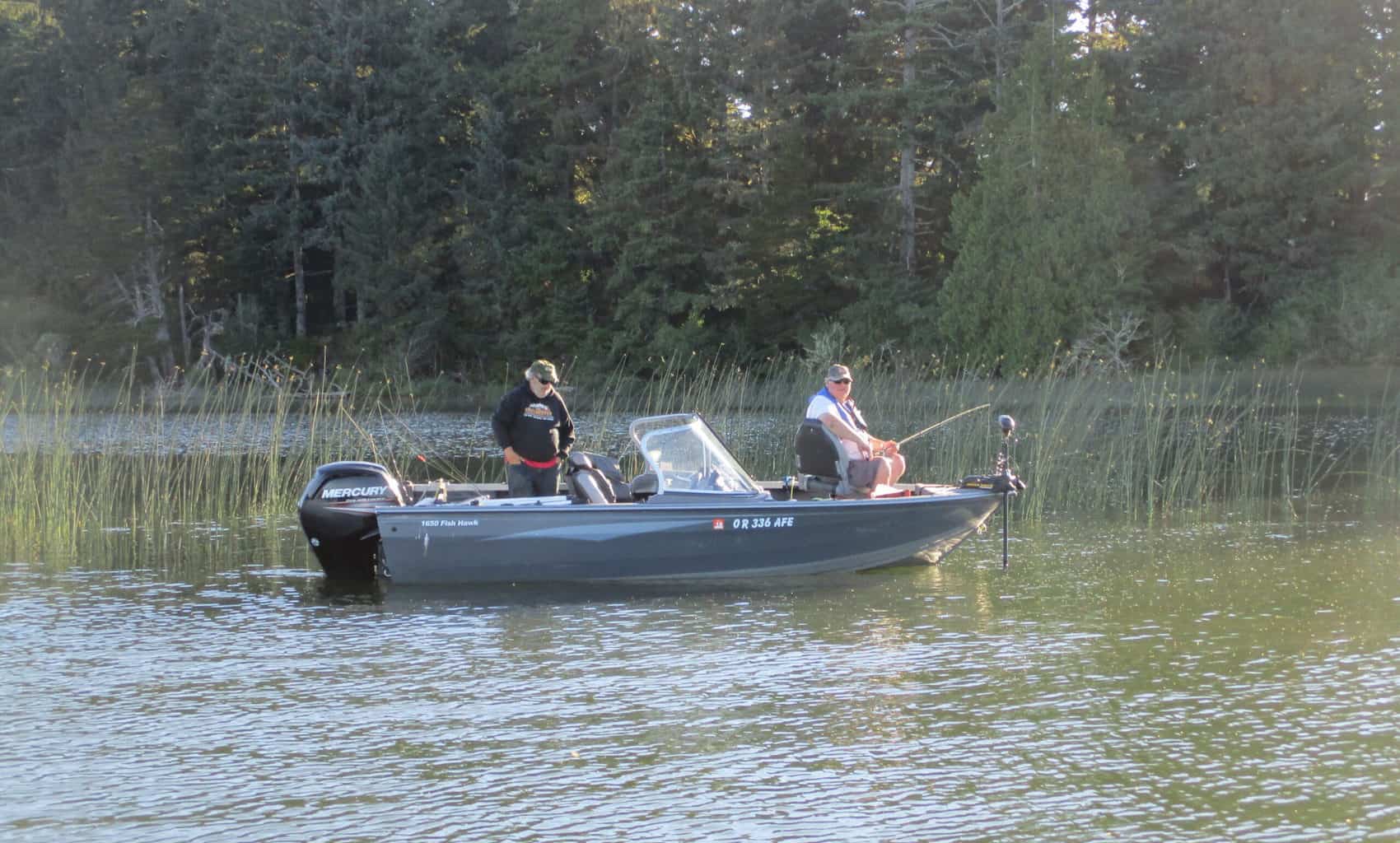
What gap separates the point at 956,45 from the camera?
37531mm

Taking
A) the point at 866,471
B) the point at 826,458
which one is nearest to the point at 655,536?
the point at 826,458

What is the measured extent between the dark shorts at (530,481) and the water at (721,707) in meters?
0.88

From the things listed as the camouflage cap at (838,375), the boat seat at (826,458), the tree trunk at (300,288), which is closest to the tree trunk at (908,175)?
the tree trunk at (300,288)

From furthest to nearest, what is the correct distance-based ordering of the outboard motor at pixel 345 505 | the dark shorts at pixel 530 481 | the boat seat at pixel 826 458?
the dark shorts at pixel 530 481, the boat seat at pixel 826 458, the outboard motor at pixel 345 505

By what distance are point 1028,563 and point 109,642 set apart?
6.43m

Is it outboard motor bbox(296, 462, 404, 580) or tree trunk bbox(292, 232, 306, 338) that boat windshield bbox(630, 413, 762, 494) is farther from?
tree trunk bbox(292, 232, 306, 338)

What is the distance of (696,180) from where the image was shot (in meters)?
39.5

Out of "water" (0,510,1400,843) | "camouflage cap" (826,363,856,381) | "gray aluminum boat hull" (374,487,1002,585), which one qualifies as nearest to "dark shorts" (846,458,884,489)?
"gray aluminum boat hull" (374,487,1002,585)

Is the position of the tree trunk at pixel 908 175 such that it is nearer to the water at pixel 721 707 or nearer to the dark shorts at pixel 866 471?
the water at pixel 721 707

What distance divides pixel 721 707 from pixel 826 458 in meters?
4.07

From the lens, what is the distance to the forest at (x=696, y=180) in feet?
114

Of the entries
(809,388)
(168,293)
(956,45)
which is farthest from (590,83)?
(809,388)

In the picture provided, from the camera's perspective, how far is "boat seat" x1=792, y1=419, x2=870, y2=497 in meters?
11.3

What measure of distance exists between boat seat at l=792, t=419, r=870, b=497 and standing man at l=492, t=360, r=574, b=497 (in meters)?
1.74
